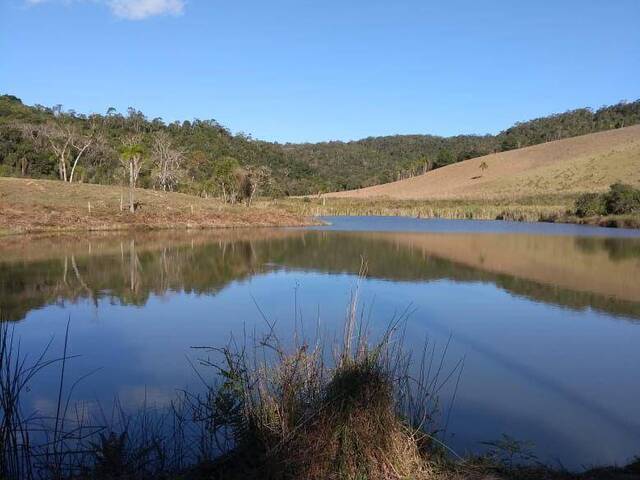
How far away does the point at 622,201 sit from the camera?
1722 inches

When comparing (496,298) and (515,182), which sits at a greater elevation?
(515,182)

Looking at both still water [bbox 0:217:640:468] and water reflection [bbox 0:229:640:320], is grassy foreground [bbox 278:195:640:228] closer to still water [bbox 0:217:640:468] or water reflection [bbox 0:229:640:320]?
water reflection [bbox 0:229:640:320]

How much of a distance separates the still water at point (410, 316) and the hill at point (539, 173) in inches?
1787

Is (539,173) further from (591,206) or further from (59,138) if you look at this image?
(59,138)

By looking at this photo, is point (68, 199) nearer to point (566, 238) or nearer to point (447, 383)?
point (566, 238)

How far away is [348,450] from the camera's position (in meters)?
4.35

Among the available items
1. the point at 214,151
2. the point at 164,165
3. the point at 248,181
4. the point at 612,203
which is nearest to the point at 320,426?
the point at 612,203

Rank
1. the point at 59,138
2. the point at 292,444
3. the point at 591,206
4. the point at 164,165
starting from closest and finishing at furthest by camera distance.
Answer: the point at 292,444
the point at 591,206
the point at 59,138
the point at 164,165

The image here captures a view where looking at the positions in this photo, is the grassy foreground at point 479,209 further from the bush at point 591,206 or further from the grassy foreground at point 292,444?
the grassy foreground at point 292,444

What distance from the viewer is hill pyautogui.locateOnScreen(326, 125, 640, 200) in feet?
217

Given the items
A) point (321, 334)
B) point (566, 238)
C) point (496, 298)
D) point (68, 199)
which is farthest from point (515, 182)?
point (321, 334)

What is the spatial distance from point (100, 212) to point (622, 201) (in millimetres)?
38054

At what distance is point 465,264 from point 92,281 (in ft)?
40.5

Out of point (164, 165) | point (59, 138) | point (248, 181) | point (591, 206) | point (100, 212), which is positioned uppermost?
point (59, 138)
